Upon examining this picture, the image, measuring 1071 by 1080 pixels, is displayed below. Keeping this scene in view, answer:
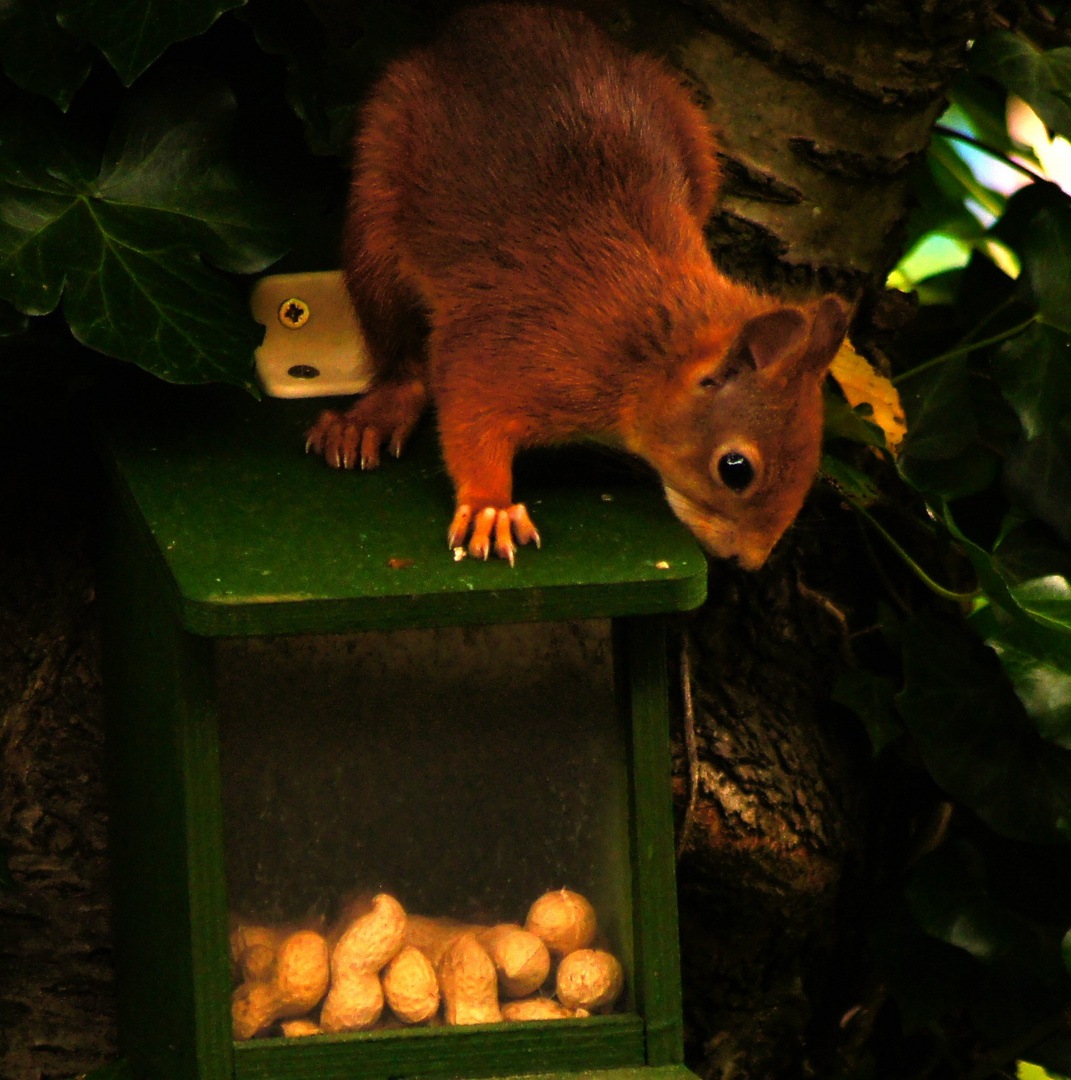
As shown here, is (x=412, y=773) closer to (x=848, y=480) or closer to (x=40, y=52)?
(x=848, y=480)

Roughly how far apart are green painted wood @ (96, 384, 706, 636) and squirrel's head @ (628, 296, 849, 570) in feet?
0.18

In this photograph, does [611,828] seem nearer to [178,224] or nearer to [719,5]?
[178,224]

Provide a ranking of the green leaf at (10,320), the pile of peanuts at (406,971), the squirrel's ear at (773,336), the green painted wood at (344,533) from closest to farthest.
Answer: the green painted wood at (344,533) < the pile of peanuts at (406,971) < the squirrel's ear at (773,336) < the green leaf at (10,320)

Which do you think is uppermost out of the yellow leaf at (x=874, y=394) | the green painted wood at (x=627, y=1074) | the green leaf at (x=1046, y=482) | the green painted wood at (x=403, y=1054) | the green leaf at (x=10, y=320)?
the green leaf at (x=10, y=320)

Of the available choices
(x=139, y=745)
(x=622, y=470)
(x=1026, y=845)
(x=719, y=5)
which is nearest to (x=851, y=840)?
(x=1026, y=845)

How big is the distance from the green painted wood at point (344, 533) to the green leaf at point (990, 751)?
1.74 feet

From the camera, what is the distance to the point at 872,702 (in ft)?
7.23

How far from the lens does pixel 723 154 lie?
2186mm

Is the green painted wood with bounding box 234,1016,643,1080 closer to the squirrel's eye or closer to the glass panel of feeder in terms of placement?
the glass panel of feeder

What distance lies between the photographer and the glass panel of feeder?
161cm

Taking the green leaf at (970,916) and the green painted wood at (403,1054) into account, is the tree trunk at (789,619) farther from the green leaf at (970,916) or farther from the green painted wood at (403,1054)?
the green painted wood at (403,1054)

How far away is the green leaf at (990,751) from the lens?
6.90 feet

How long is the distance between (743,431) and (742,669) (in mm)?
511

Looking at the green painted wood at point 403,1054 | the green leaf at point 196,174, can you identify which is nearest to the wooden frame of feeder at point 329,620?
the green painted wood at point 403,1054
